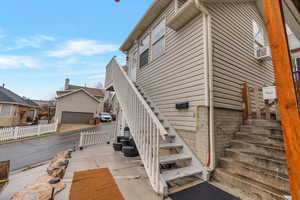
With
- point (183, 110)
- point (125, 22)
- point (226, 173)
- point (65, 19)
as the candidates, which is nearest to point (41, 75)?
point (65, 19)

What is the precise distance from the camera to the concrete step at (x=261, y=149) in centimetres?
244

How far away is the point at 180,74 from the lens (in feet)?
12.5

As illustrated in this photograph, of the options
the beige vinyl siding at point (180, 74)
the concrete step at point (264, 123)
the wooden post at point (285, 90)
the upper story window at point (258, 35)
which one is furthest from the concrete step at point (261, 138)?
the upper story window at point (258, 35)

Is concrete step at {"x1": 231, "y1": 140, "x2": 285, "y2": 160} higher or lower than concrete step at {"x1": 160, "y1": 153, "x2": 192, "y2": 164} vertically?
higher

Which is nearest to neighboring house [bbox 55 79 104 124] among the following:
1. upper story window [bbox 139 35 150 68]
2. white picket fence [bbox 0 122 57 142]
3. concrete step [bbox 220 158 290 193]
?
white picket fence [bbox 0 122 57 142]

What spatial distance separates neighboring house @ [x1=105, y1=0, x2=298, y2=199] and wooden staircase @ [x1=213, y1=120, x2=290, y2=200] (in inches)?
0.6

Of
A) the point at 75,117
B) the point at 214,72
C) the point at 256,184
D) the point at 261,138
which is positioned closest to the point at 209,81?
the point at 214,72

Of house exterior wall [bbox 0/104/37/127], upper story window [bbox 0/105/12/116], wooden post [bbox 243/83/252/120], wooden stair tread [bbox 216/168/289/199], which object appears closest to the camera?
wooden stair tread [bbox 216/168/289/199]

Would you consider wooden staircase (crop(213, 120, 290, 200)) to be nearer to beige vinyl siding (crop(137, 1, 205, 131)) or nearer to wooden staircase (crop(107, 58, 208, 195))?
wooden staircase (crop(107, 58, 208, 195))

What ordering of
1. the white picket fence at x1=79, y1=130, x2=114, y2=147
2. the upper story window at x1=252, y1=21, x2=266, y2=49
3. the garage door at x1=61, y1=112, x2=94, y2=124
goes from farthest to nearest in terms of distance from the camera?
1. the garage door at x1=61, y1=112, x2=94, y2=124
2. the white picket fence at x1=79, y1=130, x2=114, y2=147
3. the upper story window at x1=252, y1=21, x2=266, y2=49

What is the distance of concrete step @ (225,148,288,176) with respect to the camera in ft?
7.10

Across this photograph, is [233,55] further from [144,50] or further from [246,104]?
[144,50]

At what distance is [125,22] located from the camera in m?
9.49

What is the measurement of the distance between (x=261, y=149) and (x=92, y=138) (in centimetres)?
667
